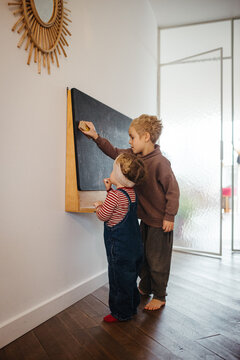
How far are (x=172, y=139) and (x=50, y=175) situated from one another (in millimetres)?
2203

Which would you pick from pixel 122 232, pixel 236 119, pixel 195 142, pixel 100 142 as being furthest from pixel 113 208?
pixel 236 119

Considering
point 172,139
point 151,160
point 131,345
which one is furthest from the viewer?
point 172,139

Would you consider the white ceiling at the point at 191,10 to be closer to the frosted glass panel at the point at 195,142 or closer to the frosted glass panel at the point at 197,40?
the frosted glass panel at the point at 197,40

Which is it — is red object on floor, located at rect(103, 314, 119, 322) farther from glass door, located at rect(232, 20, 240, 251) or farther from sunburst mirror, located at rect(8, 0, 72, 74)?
glass door, located at rect(232, 20, 240, 251)

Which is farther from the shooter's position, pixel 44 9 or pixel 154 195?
pixel 154 195

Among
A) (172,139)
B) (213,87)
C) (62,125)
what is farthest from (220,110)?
(62,125)

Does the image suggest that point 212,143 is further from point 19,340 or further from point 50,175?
point 19,340

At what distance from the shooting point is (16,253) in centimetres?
146

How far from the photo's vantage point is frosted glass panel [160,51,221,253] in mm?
3348

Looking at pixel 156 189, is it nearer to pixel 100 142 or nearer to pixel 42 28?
pixel 100 142

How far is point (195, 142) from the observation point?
11.4 ft

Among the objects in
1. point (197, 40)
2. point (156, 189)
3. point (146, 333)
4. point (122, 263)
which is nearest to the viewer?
point (146, 333)

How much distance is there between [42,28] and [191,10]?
2438mm

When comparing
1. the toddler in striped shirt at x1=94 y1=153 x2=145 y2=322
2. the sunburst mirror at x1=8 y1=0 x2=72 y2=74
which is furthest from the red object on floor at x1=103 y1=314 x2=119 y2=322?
the sunburst mirror at x1=8 y1=0 x2=72 y2=74
